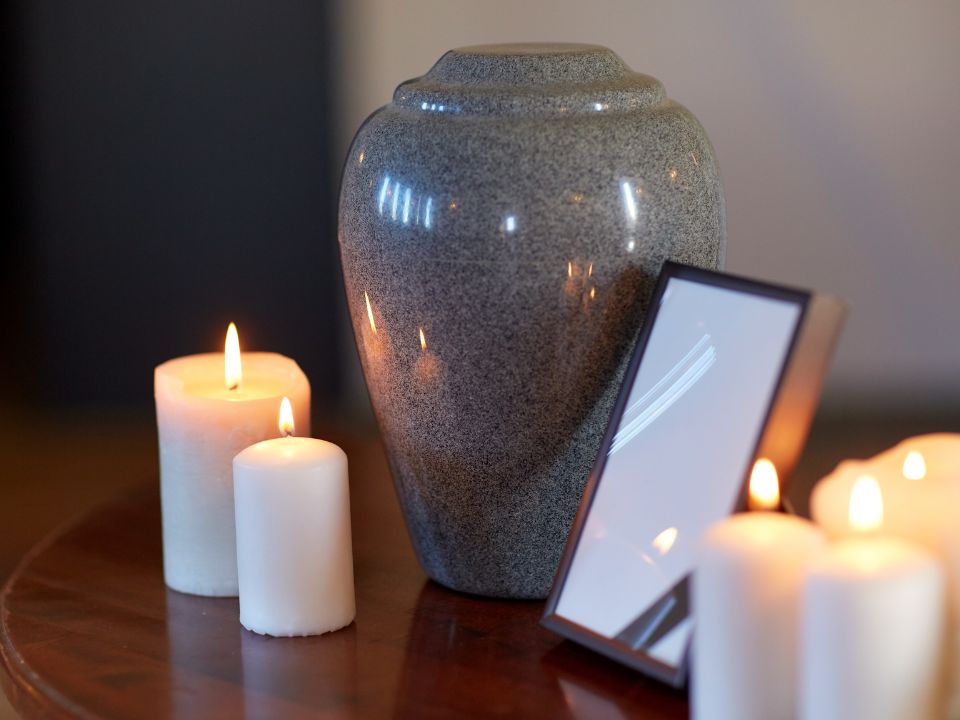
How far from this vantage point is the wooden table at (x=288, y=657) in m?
0.72

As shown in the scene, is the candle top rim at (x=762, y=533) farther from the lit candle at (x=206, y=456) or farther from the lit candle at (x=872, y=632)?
the lit candle at (x=206, y=456)

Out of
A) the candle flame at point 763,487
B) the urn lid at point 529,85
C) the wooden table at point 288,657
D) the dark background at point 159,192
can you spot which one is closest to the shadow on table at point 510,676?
the wooden table at point 288,657

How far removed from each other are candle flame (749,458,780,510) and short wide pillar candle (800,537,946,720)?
0.08m

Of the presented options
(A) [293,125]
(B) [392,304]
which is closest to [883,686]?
(B) [392,304]

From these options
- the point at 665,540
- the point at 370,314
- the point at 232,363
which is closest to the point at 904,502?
the point at 665,540

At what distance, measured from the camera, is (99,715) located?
71 centimetres

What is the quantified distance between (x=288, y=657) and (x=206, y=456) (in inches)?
6.4

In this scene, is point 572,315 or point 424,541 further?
point 424,541

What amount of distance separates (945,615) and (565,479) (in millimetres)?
285

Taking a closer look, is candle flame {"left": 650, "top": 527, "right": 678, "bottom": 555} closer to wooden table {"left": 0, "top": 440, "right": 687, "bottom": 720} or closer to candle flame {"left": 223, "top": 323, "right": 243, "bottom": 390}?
wooden table {"left": 0, "top": 440, "right": 687, "bottom": 720}

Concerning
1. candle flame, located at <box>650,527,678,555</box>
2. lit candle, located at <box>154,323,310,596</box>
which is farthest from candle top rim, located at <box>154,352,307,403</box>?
candle flame, located at <box>650,527,678,555</box>

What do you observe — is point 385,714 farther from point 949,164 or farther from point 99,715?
point 949,164

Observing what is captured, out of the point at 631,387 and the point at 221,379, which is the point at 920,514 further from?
the point at 221,379

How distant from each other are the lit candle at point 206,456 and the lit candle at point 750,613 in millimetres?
356
